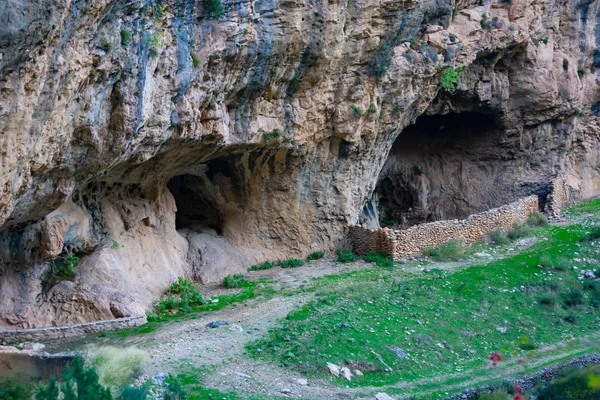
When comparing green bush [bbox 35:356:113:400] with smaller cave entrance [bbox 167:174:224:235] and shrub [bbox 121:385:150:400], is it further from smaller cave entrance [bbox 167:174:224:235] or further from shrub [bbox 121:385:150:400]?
smaller cave entrance [bbox 167:174:224:235]

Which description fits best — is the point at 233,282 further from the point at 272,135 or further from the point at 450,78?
the point at 450,78

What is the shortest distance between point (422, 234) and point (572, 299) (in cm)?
455

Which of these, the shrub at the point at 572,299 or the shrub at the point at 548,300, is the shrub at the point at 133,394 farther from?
the shrub at the point at 572,299

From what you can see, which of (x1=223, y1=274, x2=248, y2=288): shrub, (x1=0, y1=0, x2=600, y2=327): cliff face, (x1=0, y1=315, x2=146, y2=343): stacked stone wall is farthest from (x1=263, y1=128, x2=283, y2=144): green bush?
(x1=0, y1=315, x2=146, y2=343): stacked stone wall

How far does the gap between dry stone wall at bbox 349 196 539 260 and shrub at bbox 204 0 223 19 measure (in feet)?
26.0

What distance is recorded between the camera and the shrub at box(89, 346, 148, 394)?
8672 mm

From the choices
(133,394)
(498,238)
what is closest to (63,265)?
(133,394)

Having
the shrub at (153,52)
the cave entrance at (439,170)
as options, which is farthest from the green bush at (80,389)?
the cave entrance at (439,170)

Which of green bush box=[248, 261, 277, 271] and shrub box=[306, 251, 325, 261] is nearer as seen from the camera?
green bush box=[248, 261, 277, 271]

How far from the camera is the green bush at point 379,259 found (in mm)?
17727

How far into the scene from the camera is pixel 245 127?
50.8 feet

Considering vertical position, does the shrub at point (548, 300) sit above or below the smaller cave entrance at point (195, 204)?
below

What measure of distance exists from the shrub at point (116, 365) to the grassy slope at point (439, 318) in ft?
7.50

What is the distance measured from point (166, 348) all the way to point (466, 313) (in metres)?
6.35
